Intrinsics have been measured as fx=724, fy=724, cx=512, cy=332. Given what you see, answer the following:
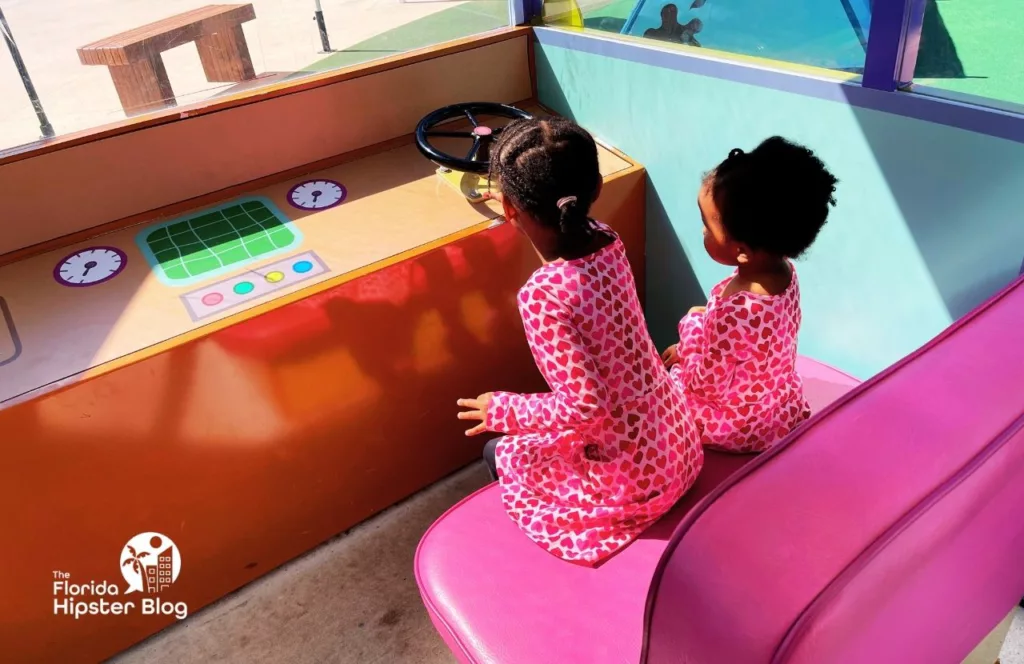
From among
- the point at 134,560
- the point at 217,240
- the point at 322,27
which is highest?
the point at 322,27

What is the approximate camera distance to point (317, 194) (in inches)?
71.4

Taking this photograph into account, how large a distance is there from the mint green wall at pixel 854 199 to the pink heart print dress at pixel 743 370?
0.83 ft

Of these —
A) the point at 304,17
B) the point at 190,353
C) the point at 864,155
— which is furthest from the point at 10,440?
the point at 864,155

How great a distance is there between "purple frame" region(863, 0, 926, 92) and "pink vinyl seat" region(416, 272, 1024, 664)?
489mm

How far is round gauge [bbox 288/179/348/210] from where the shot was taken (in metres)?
1.77

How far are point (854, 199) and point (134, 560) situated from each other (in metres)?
1.61

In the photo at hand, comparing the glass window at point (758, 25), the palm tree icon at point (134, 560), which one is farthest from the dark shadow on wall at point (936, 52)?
the palm tree icon at point (134, 560)

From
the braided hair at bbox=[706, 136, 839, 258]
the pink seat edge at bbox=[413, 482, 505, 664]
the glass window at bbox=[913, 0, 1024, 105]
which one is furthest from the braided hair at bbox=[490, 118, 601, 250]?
the glass window at bbox=[913, 0, 1024, 105]

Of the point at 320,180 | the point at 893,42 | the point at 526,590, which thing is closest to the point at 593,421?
the point at 526,590

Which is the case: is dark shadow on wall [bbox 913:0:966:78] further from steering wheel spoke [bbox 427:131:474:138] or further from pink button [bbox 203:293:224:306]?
pink button [bbox 203:293:224:306]

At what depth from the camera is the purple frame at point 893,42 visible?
1208 millimetres

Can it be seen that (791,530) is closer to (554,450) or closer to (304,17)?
(554,450)

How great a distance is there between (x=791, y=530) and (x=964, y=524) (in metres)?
0.24

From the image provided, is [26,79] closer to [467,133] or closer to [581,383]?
[467,133]
